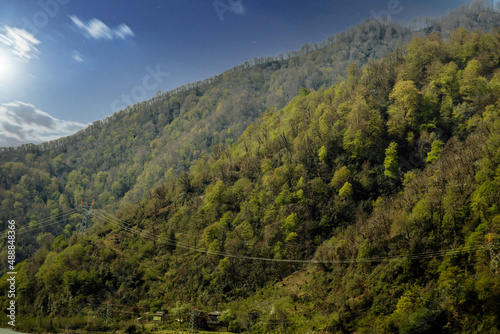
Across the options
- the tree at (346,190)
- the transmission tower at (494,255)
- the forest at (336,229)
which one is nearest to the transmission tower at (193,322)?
the forest at (336,229)

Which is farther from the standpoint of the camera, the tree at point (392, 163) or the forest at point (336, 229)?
the tree at point (392, 163)

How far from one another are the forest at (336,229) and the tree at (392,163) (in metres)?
0.23

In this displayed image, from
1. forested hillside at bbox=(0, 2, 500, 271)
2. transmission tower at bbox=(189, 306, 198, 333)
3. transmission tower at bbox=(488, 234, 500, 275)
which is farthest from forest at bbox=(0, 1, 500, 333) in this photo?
forested hillside at bbox=(0, 2, 500, 271)

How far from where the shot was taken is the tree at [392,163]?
52.3m

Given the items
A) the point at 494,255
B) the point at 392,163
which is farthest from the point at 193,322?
the point at 392,163

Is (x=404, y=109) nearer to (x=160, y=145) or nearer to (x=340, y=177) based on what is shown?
(x=340, y=177)

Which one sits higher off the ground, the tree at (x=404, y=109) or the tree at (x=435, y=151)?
the tree at (x=404, y=109)

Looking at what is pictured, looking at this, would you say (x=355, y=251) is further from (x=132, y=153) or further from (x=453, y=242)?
(x=132, y=153)

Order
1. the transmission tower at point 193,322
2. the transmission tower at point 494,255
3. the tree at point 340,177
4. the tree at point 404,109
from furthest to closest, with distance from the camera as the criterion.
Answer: the tree at point 404,109, the tree at point 340,177, the transmission tower at point 193,322, the transmission tower at point 494,255

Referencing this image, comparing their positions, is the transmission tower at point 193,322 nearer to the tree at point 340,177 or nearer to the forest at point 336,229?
the forest at point 336,229

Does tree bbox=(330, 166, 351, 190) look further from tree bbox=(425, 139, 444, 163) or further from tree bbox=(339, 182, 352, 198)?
tree bbox=(425, 139, 444, 163)

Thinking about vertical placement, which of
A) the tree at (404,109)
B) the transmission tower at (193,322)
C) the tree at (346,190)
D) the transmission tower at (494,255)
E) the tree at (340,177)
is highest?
the tree at (404,109)

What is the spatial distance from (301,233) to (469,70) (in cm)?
4201

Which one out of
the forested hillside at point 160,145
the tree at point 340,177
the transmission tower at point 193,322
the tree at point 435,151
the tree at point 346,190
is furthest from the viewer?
the forested hillside at point 160,145
